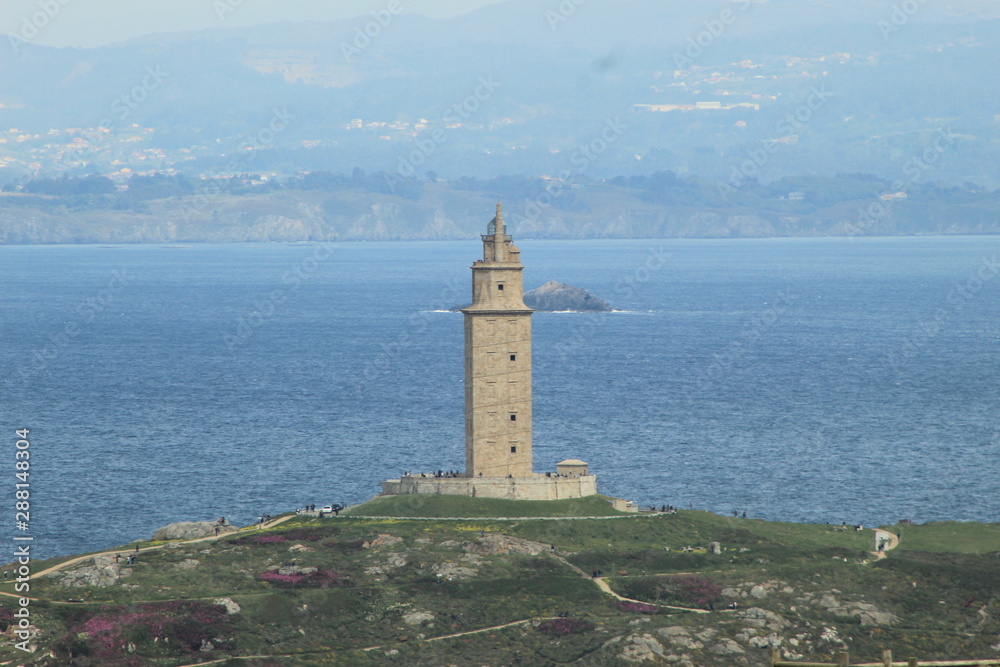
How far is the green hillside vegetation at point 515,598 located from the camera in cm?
5900

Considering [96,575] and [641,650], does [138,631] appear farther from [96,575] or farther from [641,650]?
[641,650]

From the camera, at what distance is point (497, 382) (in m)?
83.0

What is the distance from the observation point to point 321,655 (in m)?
59.1

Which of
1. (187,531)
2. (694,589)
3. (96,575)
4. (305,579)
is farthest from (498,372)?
(96,575)

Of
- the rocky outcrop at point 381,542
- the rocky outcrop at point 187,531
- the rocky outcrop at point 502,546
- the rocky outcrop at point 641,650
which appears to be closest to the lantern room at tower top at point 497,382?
the rocky outcrop at point 381,542

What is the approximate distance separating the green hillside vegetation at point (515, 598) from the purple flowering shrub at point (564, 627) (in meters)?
0.10

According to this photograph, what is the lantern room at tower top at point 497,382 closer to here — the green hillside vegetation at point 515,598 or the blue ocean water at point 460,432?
the green hillside vegetation at point 515,598

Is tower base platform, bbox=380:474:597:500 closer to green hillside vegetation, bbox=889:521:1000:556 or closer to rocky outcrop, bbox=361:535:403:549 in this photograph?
A: rocky outcrop, bbox=361:535:403:549

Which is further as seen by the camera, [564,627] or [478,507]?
[478,507]

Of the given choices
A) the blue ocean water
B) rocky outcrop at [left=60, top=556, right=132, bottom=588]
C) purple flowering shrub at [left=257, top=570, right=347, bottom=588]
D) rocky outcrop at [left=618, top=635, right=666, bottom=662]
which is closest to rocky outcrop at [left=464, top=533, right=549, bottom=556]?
purple flowering shrub at [left=257, top=570, right=347, bottom=588]

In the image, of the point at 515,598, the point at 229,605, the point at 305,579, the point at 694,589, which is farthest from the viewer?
the point at 694,589

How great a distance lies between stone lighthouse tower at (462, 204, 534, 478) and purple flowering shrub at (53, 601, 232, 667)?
24.8 meters

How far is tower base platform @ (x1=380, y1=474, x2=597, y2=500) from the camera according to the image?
8138 cm

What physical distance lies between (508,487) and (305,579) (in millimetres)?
18045
